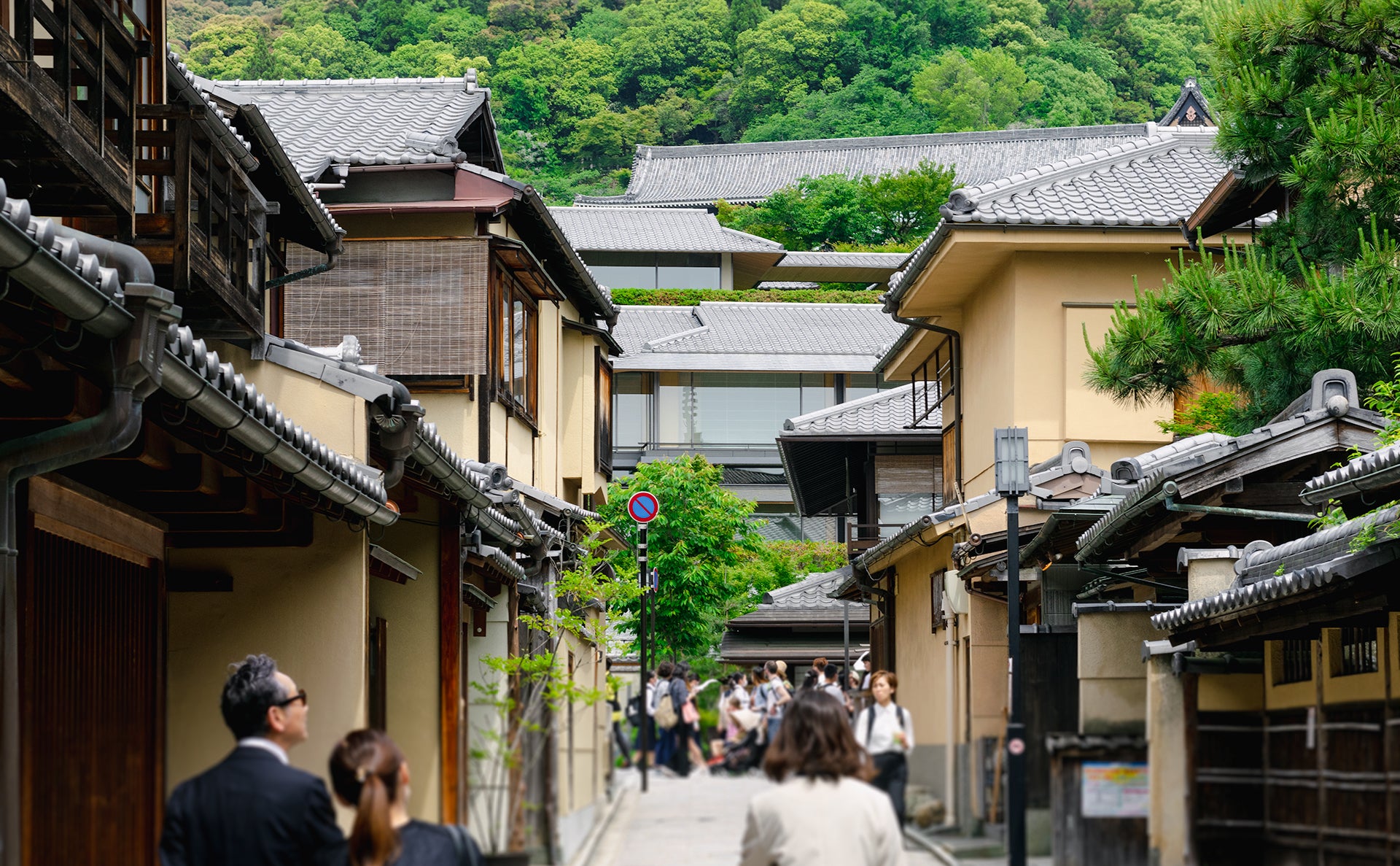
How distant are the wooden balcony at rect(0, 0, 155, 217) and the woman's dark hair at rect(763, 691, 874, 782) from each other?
5003 mm

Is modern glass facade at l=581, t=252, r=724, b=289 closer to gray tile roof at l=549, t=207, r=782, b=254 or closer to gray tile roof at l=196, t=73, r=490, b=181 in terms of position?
gray tile roof at l=549, t=207, r=782, b=254

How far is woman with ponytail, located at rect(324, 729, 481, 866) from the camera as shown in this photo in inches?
191

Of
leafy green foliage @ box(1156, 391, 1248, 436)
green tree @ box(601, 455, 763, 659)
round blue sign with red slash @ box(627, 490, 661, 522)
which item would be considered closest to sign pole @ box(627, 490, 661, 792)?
round blue sign with red slash @ box(627, 490, 661, 522)

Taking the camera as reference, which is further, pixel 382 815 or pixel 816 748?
pixel 816 748

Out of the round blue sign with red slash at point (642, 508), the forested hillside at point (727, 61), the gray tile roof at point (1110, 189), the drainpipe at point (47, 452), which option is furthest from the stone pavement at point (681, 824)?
the forested hillside at point (727, 61)

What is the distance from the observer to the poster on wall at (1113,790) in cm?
1358

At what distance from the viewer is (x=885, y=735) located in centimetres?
1161

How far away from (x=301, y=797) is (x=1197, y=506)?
959cm

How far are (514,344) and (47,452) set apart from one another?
1551 centimetres

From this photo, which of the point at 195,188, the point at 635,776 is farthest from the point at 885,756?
the point at 635,776

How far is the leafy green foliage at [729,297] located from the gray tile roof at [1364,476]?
5036 cm

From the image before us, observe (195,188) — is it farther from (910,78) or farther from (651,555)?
(910,78)

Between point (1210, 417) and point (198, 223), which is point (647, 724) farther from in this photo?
point (198, 223)

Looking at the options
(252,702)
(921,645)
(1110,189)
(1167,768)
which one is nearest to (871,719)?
(1167,768)
